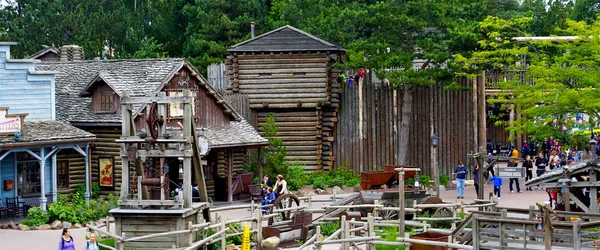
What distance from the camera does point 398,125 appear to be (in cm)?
4503

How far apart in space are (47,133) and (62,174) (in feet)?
8.94

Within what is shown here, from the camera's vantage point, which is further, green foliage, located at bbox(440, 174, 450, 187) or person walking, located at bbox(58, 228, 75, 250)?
green foliage, located at bbox(440, 174, 450, 187)

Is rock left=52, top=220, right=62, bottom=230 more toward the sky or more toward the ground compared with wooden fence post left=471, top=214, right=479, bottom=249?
more toward the ground

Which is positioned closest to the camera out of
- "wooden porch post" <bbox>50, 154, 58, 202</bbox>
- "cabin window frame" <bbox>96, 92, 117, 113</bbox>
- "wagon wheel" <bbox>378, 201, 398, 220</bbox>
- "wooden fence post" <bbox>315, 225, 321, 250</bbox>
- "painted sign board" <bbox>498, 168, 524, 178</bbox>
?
"wooden fence post" <bbox>315, 225, 321, 250</bbox>

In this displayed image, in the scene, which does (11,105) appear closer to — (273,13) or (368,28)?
(368,28)

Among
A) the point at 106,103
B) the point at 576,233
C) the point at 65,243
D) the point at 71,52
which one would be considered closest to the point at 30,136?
the point at 106,103

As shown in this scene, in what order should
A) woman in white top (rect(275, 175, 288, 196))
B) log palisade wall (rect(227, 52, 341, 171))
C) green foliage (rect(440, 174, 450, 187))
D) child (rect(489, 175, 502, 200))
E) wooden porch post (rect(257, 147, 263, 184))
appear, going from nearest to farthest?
woman in white top (rect(275, 175, 288, 196)) < child (rect(489, 175, 502, 200)) < wooden porch post (rect(257, 147, 263, 184)) < green foliage (rect(440, 174, 450, 187)) < log palisade wall (rect(227, 52, 341, 171))

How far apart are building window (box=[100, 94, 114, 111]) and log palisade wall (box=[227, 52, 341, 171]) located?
631 cm

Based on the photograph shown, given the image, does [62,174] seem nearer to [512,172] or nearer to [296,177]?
[296,177]

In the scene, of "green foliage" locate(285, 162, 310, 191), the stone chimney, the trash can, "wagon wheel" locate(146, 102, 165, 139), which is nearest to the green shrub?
"wagon wheel" locate(146, 102, 165, 139)

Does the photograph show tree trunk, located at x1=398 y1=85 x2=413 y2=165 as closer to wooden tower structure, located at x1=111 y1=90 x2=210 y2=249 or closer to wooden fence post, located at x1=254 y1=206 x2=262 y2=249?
wooden fence post, located at x1=254 y1=206 x2=262 y2=249

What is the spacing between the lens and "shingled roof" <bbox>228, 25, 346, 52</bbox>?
4503 centimetres

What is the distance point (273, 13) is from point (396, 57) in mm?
18661

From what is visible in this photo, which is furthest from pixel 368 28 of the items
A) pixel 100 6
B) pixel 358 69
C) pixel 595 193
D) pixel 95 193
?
Result: pixel 100 6
